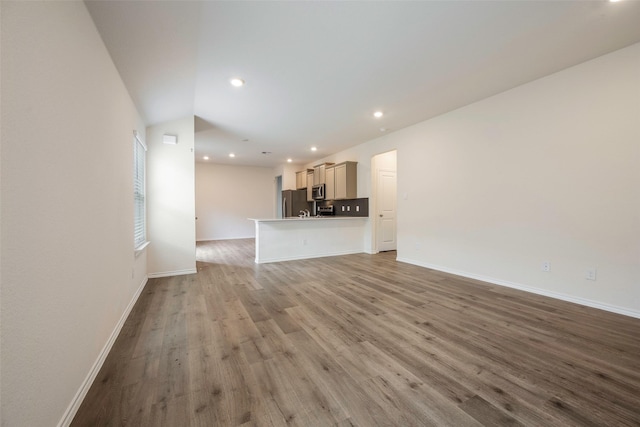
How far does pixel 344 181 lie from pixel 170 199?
3.76 metres

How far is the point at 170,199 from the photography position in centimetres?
387

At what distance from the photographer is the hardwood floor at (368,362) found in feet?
4.26

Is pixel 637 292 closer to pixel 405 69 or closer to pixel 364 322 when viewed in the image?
pixel 364 322

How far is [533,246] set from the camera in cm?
305

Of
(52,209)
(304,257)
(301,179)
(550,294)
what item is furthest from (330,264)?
(301,179)

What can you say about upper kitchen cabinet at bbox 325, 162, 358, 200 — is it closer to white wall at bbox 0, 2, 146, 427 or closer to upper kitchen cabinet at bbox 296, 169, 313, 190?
upper kitchen cabinet at bbox 296, 169, 313, 190

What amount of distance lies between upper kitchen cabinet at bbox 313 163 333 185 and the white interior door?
163 cm

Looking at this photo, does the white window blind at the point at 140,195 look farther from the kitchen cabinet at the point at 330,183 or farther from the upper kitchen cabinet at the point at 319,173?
the upper kitchen cabinet at the point at 319,173

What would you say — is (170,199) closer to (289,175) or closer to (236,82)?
(236,82)

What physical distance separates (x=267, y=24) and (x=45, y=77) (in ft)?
4.95

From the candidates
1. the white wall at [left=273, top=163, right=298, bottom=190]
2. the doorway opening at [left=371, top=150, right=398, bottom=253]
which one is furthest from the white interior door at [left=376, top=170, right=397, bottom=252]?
the white wall at [left=273, top=163, right=298, bottom=190]

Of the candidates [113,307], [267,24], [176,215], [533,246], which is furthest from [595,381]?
[176,215]

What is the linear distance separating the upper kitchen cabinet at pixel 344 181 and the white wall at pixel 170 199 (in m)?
3.43

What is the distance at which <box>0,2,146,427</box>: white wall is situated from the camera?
0.90 m
